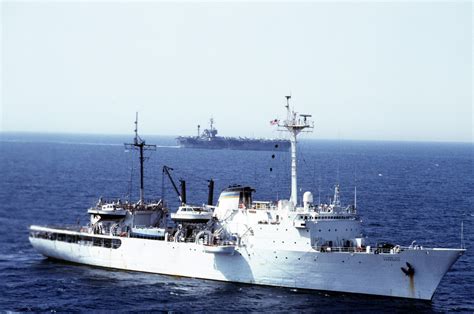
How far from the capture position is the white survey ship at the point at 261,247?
38688 mm

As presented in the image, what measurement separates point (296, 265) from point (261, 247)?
2605mm

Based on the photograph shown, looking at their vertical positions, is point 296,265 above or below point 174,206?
below

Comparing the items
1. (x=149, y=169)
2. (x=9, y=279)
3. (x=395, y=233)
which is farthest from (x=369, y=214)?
(x=149, y=169)

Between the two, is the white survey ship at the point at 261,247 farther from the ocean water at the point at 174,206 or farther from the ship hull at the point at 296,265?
the ocean water at the point at 174,206

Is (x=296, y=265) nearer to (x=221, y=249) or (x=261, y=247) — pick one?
(x=261, y=247)

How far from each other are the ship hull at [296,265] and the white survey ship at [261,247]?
6cm

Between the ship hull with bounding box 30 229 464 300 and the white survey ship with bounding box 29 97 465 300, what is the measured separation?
0.20 ft

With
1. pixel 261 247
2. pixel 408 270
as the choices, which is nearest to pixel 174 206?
pixel 261 247

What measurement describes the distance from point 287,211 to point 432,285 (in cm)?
986

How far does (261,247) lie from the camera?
4138 centimetres

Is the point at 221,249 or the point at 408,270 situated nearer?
the point at 408,270

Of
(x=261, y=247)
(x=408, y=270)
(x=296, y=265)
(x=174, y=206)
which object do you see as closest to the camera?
(x=408, y=270)

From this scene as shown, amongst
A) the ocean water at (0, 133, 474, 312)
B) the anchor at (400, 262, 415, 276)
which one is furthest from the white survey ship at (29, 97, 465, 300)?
the ocean water at (0, 133, 474, 312)

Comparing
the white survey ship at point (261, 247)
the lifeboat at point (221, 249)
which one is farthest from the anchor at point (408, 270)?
the lifeboat at point (221, 249)
